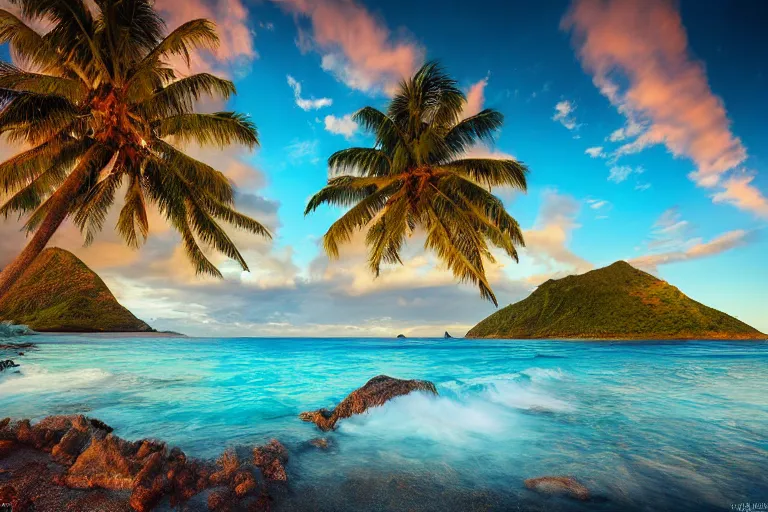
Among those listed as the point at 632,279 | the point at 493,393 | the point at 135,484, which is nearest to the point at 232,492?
the point at 135,484

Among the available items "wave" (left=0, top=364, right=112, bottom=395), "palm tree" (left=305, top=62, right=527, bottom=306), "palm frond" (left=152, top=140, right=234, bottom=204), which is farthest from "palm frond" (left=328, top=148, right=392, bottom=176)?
"wave" (left=0, top=364, right=112, bottom=395)

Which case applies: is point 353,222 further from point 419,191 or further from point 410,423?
point 410,423

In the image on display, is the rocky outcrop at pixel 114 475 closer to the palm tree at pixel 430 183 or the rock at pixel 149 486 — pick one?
the rock at pixel 149 486

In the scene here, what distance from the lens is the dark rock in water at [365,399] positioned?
663 centimetres

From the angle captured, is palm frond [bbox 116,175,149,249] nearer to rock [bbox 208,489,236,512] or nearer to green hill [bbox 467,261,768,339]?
rock [bbox 208,489,236,512]

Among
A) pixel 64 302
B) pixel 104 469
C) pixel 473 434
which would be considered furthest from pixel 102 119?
pixel 64 302

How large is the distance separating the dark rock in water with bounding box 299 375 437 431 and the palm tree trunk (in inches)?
277

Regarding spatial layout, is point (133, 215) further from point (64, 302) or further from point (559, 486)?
point (64, 302)

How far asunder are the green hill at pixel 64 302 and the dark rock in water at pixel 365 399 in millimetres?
63666

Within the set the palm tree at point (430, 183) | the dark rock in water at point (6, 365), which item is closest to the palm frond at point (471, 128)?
the palm tree at point (430, 183)

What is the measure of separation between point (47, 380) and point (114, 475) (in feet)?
35.7

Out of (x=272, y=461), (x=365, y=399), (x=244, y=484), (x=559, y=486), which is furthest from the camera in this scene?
(x=365, y=399)

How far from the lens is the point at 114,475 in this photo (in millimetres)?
3219

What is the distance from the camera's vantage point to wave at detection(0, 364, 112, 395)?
9.38 metres
